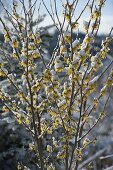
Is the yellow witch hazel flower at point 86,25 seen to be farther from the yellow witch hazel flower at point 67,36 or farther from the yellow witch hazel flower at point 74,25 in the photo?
the yellow witch hazel flower at point 67,36

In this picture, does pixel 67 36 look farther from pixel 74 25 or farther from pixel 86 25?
pixel 86 25

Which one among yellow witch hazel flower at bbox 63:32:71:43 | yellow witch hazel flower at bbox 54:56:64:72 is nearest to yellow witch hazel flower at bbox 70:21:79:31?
yellow witch hazel flower at bbox 63:32:71:43

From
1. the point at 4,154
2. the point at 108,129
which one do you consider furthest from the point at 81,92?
the point at 108,129

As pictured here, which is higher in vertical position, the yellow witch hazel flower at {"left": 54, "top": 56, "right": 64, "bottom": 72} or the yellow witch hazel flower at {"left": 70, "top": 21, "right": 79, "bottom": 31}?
the yellow witch hazel flower at {"left": 70, "top": 21, "right": 79, "bottom": 31}

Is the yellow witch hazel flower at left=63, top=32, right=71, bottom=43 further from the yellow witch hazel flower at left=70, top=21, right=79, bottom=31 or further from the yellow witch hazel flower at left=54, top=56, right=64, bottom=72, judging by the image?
the yellow witch hazel flower at left=54, top=56, right=64, bottom=72

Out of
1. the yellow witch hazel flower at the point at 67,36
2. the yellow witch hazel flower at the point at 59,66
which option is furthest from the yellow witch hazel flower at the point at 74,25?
the yellow witch hazel flower at the point at 59,66

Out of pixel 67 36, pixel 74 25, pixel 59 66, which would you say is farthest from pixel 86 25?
pixel 59 66

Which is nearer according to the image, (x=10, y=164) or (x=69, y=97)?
(x=69, y=97)

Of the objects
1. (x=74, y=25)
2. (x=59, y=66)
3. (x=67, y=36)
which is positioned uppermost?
(x=74, y=25)

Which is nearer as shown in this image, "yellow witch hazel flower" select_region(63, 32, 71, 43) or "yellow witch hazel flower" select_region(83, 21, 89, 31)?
"yellow witch hazel flower" select_region(63, 32, 71, 43)

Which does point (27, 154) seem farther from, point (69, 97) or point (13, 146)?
point (69, 97)

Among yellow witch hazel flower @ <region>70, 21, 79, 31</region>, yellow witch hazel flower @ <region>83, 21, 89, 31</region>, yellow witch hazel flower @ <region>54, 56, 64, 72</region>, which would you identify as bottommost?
yellow witch hazel flower @ <region>54, 56, 64, 72</region>
